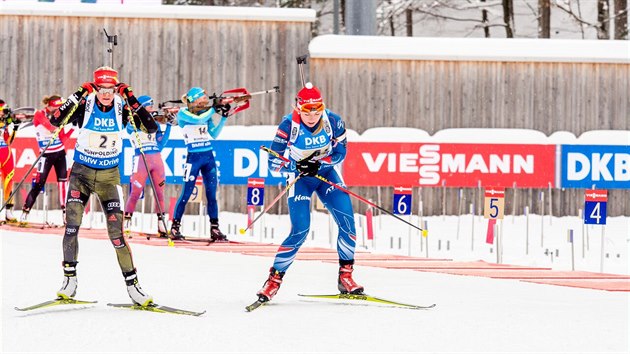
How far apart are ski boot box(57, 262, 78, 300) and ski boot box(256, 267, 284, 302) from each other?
1.55 m

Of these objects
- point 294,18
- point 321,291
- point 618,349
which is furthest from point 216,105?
point 618,349

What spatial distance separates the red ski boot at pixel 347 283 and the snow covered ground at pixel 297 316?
223mm

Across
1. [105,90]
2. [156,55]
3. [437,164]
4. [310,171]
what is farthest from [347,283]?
[156,55]

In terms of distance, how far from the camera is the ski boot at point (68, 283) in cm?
843

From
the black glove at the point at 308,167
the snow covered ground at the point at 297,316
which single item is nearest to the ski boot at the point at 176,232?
the snow covered ground at the point at 297,316

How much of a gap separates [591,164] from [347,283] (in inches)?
414

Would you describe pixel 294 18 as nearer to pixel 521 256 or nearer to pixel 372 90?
pixel 372 90

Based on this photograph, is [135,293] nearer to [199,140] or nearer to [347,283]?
[347,283]

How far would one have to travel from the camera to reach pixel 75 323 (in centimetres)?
779

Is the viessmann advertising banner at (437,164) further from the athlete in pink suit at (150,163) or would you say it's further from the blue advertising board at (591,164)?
the athlete in pink suit at (150,163)

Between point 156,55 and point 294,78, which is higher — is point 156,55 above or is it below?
above

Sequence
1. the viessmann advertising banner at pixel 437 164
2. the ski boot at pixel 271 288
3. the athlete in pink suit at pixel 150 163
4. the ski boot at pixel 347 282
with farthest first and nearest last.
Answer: the viessmann advertising banner at pixel 437 164
the athlete in pink suit at pixel 150 163
the ski boot at pixel 347 282
the ski boot at pixel 271 288

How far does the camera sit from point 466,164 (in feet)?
60.0

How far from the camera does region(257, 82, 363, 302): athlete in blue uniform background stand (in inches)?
351
